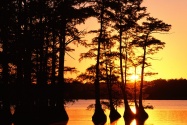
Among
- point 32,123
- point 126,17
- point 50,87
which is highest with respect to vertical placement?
point 126,17

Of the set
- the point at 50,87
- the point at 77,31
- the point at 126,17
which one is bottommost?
the point at 50,87

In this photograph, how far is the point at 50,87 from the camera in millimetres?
43656

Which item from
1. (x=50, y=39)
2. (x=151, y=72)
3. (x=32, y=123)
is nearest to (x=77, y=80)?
(x=50, y=39)

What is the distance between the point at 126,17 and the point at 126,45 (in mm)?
4228

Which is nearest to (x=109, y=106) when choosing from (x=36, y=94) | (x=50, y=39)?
(x=50, y=39)

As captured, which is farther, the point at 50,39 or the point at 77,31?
the point at 50,39

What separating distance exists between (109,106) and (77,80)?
8571 mm

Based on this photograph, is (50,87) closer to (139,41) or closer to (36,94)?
(36,94)

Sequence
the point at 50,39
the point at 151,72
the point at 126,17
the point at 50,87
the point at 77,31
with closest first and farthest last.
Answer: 1. the point at 77,31
2. the point at 50,87
3. the point at 50,39
4. the point at 126,17
5. the point at 151,72

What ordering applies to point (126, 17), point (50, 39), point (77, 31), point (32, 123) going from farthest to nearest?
point (126, 17), point (50, 39), point (77, 31), point (32, 123)

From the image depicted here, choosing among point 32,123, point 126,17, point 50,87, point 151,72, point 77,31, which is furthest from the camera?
point 151,72

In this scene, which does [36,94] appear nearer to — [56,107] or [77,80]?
[56,107]

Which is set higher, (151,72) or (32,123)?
(151,72)

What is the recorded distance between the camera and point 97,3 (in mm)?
48469
